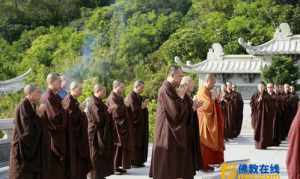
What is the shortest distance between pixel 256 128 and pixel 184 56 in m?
19.4

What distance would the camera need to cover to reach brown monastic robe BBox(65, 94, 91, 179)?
711 cm

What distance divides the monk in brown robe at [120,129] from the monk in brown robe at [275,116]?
510 centimetres

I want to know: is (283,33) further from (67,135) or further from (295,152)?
(295,152)

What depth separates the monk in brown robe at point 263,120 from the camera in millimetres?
12883

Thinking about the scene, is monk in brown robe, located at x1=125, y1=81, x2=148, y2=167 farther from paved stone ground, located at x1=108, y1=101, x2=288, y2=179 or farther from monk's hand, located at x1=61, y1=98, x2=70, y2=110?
monk's hand, located at x1=61, y1=98, x2=70, y2=110

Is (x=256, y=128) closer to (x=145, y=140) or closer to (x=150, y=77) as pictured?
(x=145, y=140)

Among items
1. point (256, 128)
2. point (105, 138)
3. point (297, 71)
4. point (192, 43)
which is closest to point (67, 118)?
point (105, 138)

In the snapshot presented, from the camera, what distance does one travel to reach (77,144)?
23.9 ft

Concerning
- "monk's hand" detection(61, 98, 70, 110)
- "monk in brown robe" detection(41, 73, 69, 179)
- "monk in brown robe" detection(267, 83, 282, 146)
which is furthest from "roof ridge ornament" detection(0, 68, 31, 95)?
"monk in brown robe" detection(41, 73, 69, 179)

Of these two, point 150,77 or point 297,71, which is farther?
point 150,77

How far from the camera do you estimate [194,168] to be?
7734 millimetres

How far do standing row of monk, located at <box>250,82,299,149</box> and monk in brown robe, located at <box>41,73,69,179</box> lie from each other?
6.70 meters

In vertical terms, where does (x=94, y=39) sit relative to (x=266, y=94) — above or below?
above

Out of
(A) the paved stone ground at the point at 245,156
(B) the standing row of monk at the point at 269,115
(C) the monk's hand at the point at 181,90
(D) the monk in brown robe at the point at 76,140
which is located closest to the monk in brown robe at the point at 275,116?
(B) the standing row of monk at the point at 269,115
